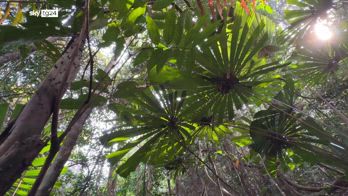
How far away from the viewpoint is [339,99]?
324 cm

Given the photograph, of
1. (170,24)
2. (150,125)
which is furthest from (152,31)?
(150,125)

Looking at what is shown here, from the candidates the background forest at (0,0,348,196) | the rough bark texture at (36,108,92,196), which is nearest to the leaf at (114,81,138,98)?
the background forest at (0,0,348,196)

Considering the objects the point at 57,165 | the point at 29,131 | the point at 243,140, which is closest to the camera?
the point at 29,131

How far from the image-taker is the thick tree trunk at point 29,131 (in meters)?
0.63

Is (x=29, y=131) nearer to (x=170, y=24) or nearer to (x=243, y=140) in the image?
(x=170, y=24)

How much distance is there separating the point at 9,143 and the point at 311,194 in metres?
3.00

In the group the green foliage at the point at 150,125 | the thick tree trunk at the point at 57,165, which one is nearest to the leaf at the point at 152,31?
the thick tree trunk at the point at 57,165

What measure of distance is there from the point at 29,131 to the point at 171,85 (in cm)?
74

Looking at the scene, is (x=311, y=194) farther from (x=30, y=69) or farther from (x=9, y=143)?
(x=30, y=69)

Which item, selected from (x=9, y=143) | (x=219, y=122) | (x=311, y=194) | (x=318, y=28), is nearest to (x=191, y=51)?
(x=9, y=143)

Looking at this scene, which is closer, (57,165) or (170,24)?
(170,24)

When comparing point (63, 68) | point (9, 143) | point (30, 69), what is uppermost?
point (30, 69)

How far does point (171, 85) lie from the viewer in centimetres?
134

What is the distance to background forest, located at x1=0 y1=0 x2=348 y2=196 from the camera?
2.73 ft
